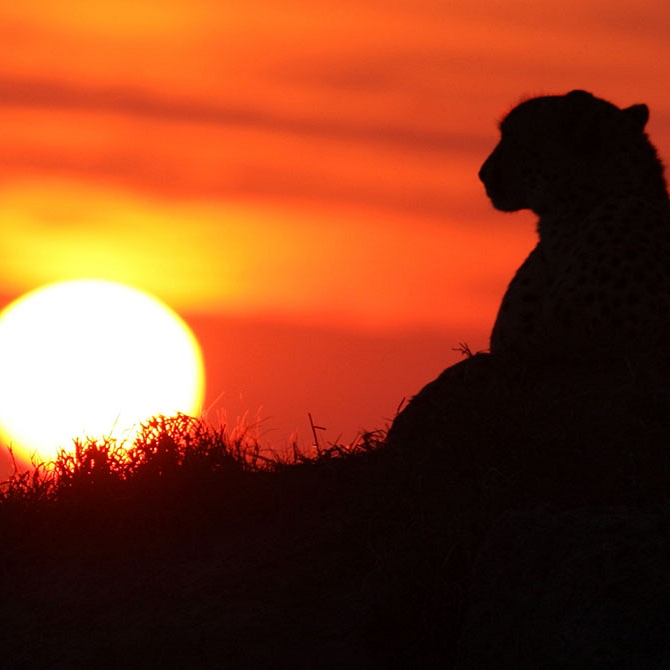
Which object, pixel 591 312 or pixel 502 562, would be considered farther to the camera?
pixel 591 312

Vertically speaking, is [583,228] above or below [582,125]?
below

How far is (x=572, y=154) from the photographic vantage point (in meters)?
6.64

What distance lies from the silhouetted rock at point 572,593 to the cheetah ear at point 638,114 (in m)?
3.23

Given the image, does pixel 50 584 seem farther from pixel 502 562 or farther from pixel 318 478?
pixel 502 562

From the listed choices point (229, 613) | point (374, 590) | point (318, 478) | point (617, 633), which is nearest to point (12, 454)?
point (318, 478)

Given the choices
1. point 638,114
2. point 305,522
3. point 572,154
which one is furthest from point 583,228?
point 305,522

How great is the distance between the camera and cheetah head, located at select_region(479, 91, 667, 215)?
21.6ft

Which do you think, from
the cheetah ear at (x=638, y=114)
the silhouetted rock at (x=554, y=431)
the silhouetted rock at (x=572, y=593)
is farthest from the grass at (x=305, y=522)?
the cheetah ear at (x=638, y=114)

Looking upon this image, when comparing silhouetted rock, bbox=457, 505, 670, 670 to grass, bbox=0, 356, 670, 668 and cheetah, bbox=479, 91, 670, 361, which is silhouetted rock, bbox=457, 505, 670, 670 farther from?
cheetah, bbox=479, 91, 670, 361

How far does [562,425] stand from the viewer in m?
4.93

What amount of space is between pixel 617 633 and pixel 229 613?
4.79 ft

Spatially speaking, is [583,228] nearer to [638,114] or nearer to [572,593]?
[638,114]

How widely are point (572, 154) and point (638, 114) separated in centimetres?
48

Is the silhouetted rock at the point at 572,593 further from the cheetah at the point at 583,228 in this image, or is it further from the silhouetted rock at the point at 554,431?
the cheetah at the point at 583,228
